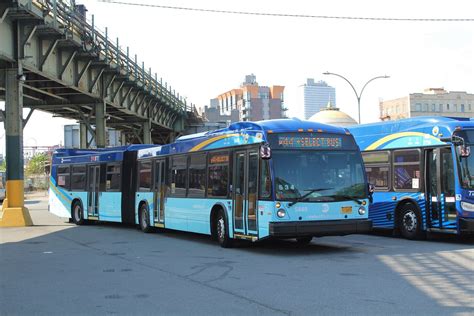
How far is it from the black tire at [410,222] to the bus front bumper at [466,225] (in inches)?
52.2

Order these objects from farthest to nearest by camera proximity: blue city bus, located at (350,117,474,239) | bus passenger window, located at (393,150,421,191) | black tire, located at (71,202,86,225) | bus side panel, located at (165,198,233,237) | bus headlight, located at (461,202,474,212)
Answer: black tire, located at (71,202,86,225) → bus passenger window, located at (393,150,421,191) → bus side panel, located at (165,198,233,237) → blue city bus, located at (350,117,474,239) → bus headlight, located at (461,202,474,212)

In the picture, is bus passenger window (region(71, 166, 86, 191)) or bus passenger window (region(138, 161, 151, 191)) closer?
bus passenger window (region(138, 161, 151, 191))

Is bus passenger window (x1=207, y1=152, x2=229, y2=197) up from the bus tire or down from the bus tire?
up

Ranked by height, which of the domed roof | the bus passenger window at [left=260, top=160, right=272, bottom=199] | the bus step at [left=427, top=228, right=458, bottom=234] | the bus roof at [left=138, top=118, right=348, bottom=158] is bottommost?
the bus step at [left=427, top=228, right=458, bottom=234]

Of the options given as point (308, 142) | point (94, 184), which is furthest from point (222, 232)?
point (94, 184)

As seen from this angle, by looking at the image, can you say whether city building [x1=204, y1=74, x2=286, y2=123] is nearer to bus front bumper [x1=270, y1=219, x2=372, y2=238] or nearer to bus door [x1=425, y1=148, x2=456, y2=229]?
bus door [x1=425, y1=148, x2=456, y2=229]

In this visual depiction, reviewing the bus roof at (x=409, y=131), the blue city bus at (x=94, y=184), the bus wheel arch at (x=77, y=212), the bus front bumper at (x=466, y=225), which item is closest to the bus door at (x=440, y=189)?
the bus front bumper at (x=466, y=225)

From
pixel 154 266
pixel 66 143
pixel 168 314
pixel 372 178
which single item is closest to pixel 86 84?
pixel 372 178

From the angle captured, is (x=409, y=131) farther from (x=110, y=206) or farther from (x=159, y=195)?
(x=110, y=206)

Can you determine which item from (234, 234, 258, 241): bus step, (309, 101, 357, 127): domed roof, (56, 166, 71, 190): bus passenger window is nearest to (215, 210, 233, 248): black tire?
(234, 234, 258, 241): bus step

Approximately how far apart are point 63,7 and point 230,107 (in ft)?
537

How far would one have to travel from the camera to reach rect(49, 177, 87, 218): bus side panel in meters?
23.4

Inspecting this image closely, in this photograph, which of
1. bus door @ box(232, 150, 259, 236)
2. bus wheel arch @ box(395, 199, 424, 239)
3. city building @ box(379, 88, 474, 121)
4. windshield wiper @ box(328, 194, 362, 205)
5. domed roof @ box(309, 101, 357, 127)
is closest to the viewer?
windshield wiper @ box(328, 194, 362, 205)

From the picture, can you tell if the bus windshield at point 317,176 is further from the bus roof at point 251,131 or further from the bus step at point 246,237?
the bus step at point 246,237
